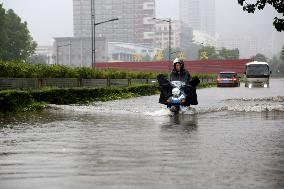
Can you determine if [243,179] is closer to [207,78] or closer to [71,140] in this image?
[71,140]

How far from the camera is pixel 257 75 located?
57406 mm

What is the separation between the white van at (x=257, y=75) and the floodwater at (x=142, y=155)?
45.5m

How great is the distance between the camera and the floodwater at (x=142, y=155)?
5426 mm

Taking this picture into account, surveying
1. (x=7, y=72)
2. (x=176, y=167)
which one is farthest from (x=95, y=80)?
(x=176, y=167)

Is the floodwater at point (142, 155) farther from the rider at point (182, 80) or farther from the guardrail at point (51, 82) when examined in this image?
the guardrail at point (51, 82)

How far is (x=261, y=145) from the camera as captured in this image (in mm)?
8367

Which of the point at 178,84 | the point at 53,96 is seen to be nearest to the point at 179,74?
the point at 178,84

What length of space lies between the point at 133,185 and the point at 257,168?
5.93 feet

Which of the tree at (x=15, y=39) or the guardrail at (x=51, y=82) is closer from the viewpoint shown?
the guardrail at (x=51, y=82)

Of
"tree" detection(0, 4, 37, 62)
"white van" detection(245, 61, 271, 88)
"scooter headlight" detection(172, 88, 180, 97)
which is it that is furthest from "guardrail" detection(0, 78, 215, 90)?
"tree" detection(0, 4, 37, 62)

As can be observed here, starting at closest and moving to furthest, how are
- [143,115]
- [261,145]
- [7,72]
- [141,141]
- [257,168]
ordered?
[257,168], [261,145], [141,141], [143,115], [7,72]

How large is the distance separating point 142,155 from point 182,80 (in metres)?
8.76

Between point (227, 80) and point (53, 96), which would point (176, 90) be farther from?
point (227, 80)

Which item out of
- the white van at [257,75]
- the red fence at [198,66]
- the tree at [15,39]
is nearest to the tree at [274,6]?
the white van at [257,75]
